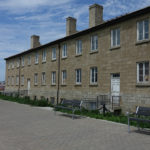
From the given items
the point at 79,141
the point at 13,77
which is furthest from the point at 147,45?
the point at 13,77

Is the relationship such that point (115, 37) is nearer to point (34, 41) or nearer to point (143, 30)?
point (143, 30)

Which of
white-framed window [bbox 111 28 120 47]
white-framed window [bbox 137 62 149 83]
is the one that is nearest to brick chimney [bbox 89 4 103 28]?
white-framed window [bbox 111 28 120 47]

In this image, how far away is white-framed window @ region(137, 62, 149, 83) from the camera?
14188 mm

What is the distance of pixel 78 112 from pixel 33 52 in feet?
61.1

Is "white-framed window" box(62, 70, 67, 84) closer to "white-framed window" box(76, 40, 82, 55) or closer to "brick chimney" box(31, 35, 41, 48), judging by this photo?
"white-framed window" box(76, 40, 82, 55)

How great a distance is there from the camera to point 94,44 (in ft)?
62.8

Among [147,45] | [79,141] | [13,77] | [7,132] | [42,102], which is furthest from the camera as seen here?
[13,77]

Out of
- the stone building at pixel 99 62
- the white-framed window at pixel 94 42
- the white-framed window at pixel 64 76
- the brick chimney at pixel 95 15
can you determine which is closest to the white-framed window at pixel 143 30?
the stone building at pixel 99 62

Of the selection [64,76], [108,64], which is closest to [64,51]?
[64,76]

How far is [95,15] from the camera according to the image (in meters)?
20.7

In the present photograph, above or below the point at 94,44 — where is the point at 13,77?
below

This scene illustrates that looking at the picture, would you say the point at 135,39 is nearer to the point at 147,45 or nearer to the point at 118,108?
the point at 147,45

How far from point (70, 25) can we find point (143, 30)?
12.0 metres

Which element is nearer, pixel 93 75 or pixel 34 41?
pixel 93 75
